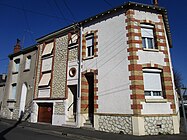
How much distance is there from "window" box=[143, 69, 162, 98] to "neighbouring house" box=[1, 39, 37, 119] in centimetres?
1035

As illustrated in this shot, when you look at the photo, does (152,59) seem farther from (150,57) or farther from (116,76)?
(116,76)

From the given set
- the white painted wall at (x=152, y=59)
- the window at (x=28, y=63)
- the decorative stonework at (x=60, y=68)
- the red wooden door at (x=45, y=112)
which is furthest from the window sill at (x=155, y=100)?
the window at (x=28, y=63)

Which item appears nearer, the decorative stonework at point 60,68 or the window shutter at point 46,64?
the decorative stonework at point 60,68

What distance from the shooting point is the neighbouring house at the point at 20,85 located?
15.2m

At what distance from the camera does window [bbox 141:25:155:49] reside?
33.1 ft

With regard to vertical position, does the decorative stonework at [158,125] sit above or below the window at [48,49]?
below

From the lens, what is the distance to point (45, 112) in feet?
44.0

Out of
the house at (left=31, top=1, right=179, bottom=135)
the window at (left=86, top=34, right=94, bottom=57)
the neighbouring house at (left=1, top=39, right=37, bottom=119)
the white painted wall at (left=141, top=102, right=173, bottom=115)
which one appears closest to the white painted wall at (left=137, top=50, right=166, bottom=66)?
the house at (left=31, top=1, right=179, bottom=135)

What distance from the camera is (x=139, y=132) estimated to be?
818 centimetres

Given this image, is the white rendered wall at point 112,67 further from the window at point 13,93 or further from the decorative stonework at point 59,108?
the window at point 13,93

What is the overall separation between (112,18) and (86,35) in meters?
2.42

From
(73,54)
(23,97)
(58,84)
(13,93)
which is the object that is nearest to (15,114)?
(23,97)

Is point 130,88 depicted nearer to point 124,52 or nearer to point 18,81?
point 124,52

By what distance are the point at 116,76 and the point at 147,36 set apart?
3.27 meters
